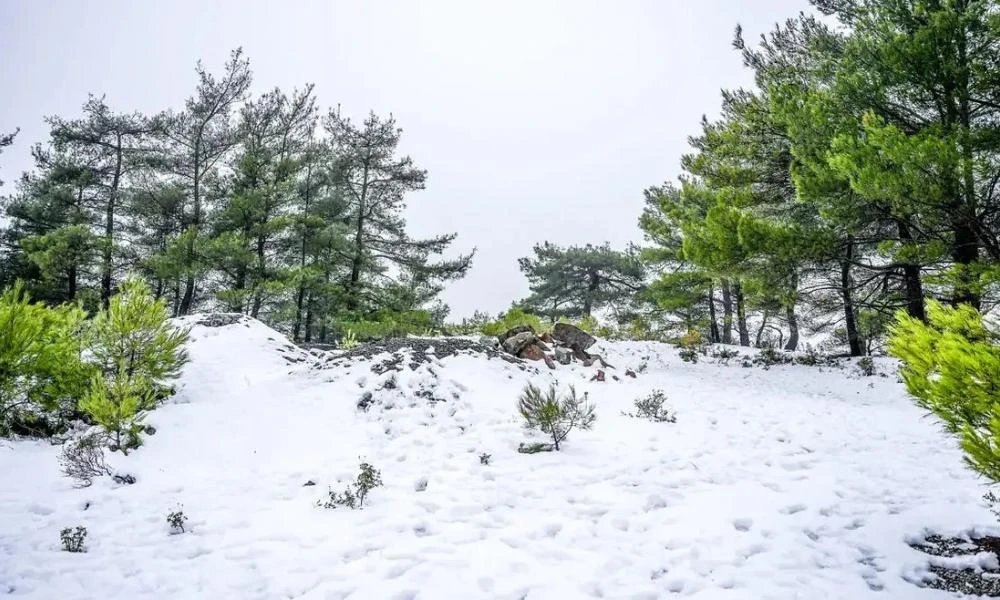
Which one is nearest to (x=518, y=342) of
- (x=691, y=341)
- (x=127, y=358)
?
(x=127, y=358)

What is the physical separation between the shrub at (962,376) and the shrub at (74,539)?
5448mm

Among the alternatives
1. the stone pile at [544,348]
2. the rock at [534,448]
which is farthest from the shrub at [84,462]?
the stone pile at [544,348]

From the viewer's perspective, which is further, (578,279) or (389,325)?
(578,279)

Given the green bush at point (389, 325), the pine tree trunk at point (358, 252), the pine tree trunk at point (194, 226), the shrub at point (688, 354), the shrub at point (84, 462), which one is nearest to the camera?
the shrub at point (84, 462)

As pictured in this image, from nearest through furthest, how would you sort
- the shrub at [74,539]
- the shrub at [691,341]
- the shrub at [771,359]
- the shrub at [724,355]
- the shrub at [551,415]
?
the shrub at [74,539] → the shrub at [551,415] → the shrub at [771,359] → the shrub at [724,355] → the shrub at [691,341]

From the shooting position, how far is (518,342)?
376 inches

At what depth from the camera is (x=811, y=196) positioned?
7.40m

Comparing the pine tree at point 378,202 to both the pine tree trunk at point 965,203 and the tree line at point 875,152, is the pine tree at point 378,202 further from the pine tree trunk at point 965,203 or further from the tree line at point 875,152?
the pine tree trunk at point 965,203

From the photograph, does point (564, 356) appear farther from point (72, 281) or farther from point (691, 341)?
point (72, 281)

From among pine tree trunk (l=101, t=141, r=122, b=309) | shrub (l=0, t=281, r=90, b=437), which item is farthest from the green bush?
pine tree trunk (l=101, t=141, r=122, b=309)

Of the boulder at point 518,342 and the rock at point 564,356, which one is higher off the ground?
the boulder at point 518,342

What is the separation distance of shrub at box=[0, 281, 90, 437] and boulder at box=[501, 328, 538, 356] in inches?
263

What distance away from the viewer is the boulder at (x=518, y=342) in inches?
372

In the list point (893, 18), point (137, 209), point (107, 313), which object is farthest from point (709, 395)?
point (137, 209)
